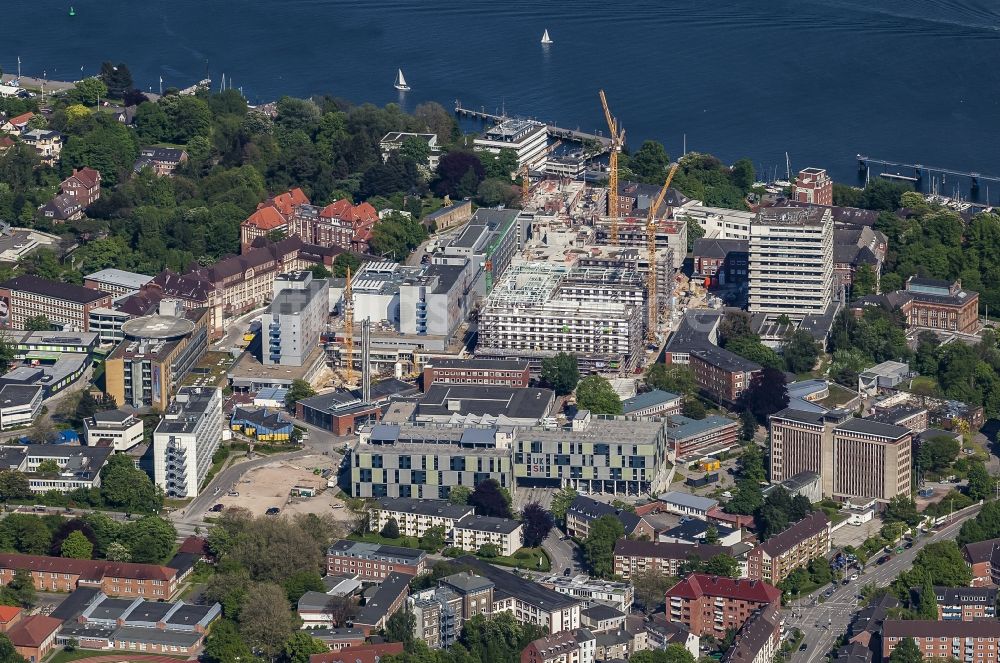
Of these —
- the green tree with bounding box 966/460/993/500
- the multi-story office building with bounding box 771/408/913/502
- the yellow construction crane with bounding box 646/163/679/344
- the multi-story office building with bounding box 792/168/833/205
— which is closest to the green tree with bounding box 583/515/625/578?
the multi-story office building with bounding box 771/408/913/502

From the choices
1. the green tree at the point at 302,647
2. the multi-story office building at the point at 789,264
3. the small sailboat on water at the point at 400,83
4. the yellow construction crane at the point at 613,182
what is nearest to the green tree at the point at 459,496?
the green tree at the point at 302,647

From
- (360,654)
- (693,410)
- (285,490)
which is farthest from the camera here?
(693,410)

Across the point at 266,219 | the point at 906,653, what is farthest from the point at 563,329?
the point at 906,653

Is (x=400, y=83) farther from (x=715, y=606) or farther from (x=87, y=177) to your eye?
(x=715, y=606)

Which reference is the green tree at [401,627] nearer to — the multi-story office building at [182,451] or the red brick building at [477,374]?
the multi-story office building at [182,451]

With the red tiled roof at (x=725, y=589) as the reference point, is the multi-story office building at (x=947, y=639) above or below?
below

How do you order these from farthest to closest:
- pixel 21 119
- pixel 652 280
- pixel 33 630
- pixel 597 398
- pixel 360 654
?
1. pixel 21 119
2. pixel 652 280
3. pixel 597 398
4. pixel 33 630
5. pixel 360 654
